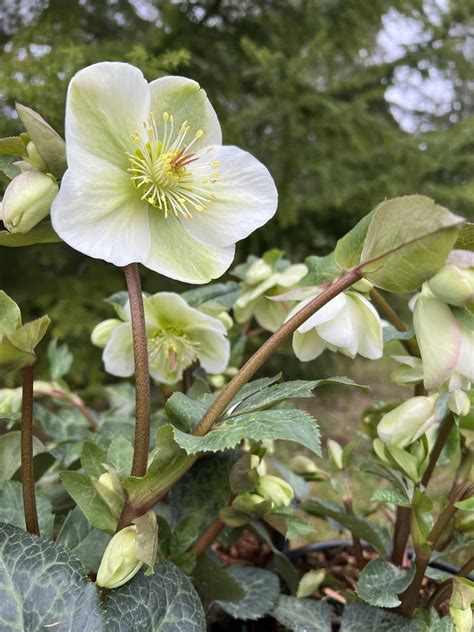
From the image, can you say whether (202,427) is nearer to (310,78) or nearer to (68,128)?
(68,128)

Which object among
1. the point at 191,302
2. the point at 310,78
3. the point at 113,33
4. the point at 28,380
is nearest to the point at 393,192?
the point at 310,78

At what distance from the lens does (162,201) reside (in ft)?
1.36

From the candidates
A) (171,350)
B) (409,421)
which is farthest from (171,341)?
(409,421)

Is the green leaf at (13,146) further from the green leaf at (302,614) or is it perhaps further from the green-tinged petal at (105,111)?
the green leaf at (302,614)

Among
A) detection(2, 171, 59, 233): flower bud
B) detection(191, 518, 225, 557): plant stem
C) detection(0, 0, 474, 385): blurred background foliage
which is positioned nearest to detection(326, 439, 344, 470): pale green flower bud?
detection(191, 518, 225, 557): plant stem

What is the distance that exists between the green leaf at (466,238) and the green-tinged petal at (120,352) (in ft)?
0.92

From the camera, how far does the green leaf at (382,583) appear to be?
0.42 metres

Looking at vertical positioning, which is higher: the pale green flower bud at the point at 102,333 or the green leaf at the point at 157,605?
the pale green flower bud at the point at 102,333

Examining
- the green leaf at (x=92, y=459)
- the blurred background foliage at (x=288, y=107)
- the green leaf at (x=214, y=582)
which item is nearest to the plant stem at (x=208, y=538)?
the green leaf at (x=214, y=582)

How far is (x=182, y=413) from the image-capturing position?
0.38 meters

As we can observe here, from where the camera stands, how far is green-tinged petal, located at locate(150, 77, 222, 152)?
0.41 metres

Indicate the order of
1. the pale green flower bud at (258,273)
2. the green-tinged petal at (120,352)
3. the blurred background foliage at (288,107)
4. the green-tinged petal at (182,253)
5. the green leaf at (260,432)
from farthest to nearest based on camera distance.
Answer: the blurred background foliage at (288,107)
the pale green flower bud at (258,273)
the green-tinged petal at (120,352)
the green-tinged petal at (182,253)
the green leaf at (260,432)

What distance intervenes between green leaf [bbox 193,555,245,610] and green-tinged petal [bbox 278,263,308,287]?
0.91 ft

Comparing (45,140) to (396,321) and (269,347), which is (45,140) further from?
(396,321)
